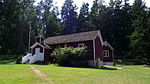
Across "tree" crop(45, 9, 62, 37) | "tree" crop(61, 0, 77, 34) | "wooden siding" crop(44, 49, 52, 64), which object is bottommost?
"wooden siding" crop(44, 49, 52, 64)

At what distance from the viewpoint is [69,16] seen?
6456 cm

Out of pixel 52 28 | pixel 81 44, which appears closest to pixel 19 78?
pixel 81 44

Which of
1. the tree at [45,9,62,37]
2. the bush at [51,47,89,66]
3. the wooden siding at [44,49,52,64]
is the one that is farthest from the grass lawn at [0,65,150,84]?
the tree at [45,9,62,37]

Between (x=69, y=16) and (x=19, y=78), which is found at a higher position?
(x=69, y=16)

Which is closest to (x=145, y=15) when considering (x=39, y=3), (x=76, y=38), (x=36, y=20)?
(x=76, y=38)

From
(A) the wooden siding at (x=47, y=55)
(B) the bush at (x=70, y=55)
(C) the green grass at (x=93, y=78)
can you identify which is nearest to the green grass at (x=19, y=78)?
(C) the green grass at (x=93, y=78)

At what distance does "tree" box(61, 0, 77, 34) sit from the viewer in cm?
6233

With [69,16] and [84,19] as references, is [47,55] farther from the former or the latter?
[69,16]

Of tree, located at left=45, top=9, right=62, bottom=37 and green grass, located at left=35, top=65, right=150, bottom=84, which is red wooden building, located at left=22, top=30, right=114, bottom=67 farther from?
tree, located at left=45, top=9, right=62, bottom=37

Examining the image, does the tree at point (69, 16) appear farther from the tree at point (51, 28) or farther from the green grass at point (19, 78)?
the green grass at point (19, 78)

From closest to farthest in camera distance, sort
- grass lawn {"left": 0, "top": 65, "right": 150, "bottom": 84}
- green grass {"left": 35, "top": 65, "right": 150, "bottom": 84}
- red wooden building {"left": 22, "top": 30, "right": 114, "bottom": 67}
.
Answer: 1. grass lawn {"left": 0, "top": 65, "right": 150, "bottom": 84}
2. green grass {"left": 35, "top": 65, "right": 150, "bottom": 84}
3. red wooden building {"left": 22, "top": 30, "right": 114, "bottom": 67}

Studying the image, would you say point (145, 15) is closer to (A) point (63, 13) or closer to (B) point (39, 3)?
(A) point (63, 13)

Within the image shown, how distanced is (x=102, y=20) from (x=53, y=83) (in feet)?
157

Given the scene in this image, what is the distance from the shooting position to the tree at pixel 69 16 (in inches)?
2454
